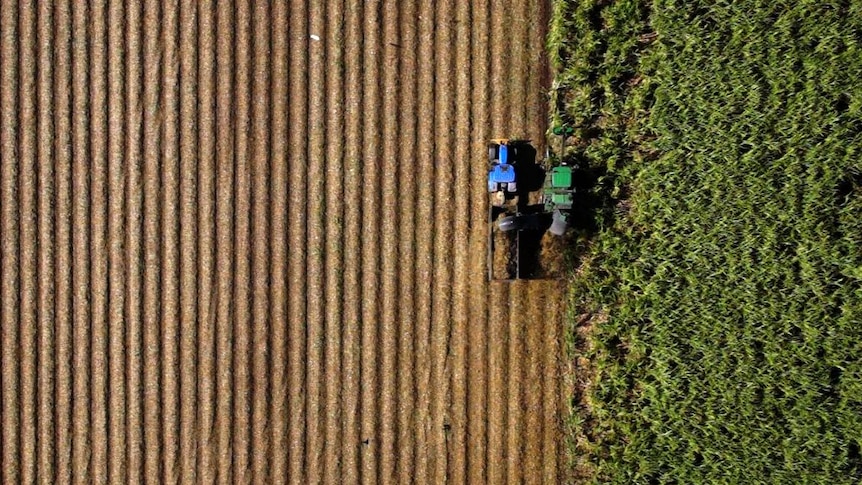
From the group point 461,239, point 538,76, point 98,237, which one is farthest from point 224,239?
point 538,76

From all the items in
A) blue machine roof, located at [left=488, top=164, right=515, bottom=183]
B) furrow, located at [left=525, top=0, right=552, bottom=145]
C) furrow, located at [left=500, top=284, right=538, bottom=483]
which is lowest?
furrow, located at [left=500, top=284, right=538, bottom=483]

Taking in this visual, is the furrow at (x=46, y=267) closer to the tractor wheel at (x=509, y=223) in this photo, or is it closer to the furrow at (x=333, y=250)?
the furrow at (x=333, y=250)

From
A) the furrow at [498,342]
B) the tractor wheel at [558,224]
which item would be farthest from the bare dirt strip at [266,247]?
the tractor wheel at [558,224]

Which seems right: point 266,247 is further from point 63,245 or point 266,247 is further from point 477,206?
point 477,206

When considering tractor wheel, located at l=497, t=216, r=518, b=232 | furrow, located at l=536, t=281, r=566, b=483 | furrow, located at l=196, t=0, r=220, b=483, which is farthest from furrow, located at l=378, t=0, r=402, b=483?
furrow, located at l=196, t=0, r=220, b=483

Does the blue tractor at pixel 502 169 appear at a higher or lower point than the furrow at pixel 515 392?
higher

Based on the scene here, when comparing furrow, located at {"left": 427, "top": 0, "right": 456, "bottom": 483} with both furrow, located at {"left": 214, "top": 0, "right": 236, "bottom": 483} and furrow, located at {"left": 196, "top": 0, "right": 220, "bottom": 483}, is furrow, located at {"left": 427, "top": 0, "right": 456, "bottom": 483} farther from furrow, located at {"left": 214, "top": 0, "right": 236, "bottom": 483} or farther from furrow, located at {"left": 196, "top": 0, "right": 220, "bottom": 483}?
furrow, located at {"left": 196, "top": 0, "right": 220, "bottom": 483}

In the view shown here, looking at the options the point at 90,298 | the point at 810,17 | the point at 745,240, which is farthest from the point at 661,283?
the point at 90,298
